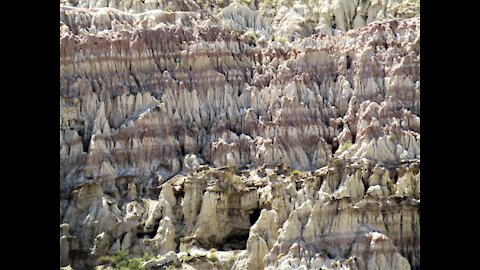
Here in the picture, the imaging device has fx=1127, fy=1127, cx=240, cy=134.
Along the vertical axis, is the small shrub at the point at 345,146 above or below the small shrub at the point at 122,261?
above

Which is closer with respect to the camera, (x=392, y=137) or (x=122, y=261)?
(x=122, y=261)

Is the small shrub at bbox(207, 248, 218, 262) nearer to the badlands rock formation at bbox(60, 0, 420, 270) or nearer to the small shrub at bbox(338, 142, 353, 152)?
the badlands rock formation at bbox(60, 0, 420, 270)

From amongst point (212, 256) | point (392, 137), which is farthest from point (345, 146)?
point (212, 256)

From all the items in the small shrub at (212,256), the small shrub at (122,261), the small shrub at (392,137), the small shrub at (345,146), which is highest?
the small shrub at (392,137)

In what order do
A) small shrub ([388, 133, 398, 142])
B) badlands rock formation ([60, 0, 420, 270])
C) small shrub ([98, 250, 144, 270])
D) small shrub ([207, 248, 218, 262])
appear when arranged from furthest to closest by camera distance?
small shrub ([388, 133, 398, 142]) → small shrub ([207, 248, 218, 262]) → badlands rock formation ([60, 0, 420, 270]) → small shrub ([98, 250, 144, 270])

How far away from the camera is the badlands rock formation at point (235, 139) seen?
36281 mm

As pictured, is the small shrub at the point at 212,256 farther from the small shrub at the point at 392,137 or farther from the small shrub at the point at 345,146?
the small shrub at the point at 392,137

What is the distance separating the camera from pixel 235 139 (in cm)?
4422

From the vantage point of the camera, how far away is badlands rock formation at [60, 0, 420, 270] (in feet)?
119

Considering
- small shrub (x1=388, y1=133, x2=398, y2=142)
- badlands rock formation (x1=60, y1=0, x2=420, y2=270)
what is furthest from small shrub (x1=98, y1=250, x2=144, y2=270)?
small shrub (x1=388, y1=133, x2=398, y2=142)

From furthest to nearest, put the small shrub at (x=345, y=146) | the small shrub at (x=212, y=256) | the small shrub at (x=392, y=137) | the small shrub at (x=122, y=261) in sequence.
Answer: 1. the small shrub at (x=345, y=146)
2. the small shrub at (x=392, y=137)
3. the small shrub at (x=212, y=256)
4. the small shrub at (x=122, y=261)

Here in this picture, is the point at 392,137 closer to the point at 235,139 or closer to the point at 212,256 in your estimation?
the point at 235,139

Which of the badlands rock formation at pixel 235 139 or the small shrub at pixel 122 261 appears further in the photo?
the badlands rock formation at pixel 235 139

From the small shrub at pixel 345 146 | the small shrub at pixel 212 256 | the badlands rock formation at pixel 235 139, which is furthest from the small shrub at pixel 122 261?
the small shrub at pixel 345 146
